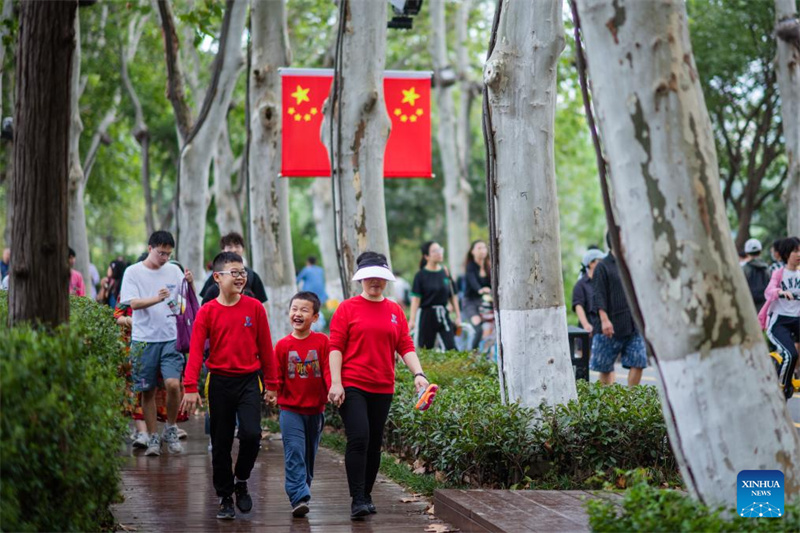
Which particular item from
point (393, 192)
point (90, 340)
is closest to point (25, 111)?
point (90, 340)

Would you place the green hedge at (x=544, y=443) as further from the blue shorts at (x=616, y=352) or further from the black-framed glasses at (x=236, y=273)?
the blue shorts at (x=616, y=352)

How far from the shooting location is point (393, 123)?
529 inches

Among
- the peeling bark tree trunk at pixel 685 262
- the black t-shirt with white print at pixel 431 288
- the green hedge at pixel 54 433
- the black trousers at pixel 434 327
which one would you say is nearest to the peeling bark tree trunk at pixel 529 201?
the peeling bark tree trunk at pixel 685 262

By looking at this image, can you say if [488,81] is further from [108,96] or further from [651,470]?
[108,96]

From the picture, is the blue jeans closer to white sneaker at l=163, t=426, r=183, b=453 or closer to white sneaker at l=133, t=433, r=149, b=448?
white sneaker at l=163, t=426, r=183, b=453

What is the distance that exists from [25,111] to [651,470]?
4886 millimetres

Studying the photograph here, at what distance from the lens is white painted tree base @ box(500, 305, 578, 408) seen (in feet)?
28.9

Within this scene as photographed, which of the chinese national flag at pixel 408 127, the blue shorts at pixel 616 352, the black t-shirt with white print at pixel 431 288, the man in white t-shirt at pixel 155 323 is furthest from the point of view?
the black t-shirt with white print at pixel 431 288

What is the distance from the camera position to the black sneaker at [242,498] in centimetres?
810

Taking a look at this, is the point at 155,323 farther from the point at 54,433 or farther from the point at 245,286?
the point at 54,433

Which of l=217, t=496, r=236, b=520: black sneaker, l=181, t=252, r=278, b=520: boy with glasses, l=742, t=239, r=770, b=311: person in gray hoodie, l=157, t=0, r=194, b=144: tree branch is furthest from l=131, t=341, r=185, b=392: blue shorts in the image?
l=742, t=239, r=770, b=311: person in gray hoodie

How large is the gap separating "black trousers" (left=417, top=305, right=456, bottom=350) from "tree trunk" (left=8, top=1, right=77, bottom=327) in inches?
422

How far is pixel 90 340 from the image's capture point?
6668 mm

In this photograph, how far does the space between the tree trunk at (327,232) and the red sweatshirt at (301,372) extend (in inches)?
974
